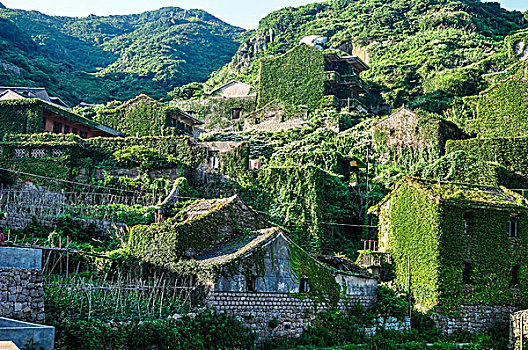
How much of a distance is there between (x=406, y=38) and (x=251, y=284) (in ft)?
197

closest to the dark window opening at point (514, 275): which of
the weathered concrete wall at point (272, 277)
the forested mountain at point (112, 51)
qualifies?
the weathered concrete wall at point (272, 277)

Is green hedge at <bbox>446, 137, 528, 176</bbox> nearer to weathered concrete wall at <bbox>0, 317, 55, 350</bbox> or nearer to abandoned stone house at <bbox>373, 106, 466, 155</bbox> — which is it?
abandoned stone house at <bbox>373, 106, 466, 155</bbox>

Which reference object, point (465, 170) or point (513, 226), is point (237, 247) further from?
point (465, 170)

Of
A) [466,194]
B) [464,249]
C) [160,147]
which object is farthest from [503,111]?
[160,147]

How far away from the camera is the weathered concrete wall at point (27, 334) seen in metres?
14.0

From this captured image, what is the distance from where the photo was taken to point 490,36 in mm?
73188

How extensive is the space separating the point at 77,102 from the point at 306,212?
4616 cm

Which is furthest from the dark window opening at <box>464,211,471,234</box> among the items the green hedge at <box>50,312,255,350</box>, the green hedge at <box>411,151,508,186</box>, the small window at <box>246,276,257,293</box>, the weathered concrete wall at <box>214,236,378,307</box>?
the green hedge at <box>50,312,255,350</box>

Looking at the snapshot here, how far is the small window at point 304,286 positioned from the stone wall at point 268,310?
0.34m

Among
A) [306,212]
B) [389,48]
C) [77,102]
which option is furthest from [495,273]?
[77,102]

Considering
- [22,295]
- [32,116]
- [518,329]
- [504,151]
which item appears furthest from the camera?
[32,116]

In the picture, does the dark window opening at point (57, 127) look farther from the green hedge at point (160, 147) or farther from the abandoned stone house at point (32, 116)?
the green hedge at point (160, 147)

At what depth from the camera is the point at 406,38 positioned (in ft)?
249

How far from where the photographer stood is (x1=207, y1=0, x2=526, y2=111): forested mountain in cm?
5919
